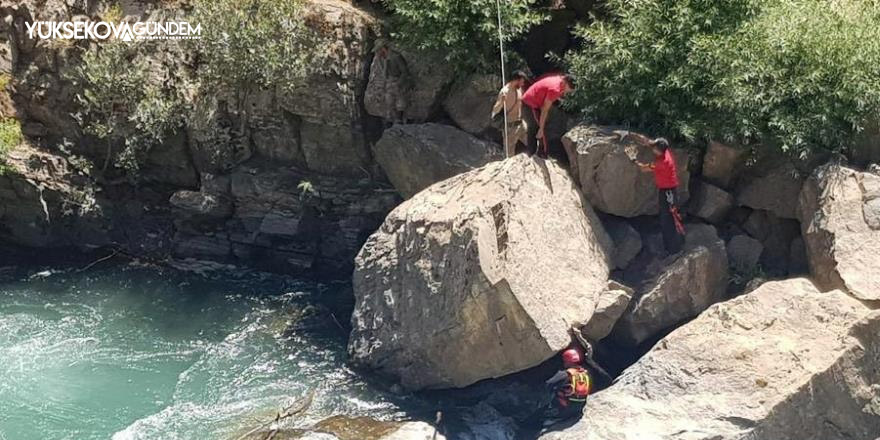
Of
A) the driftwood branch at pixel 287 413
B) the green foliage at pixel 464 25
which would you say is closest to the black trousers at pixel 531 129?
the green foliage at pixel 464 25

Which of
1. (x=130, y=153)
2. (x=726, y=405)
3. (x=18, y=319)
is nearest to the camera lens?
(x=726, y=405)

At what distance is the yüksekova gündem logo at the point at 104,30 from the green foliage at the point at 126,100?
28cm

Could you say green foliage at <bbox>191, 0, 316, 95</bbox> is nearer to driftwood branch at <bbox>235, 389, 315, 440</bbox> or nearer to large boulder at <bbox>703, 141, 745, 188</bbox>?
driftwood branch at <bbox>235, 389, 315, 440</bbox>

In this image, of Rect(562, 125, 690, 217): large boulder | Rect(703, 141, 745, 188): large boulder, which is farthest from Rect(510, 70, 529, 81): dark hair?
Rect(703, 141, 745, 188): large boulder

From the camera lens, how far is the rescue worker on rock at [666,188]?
12.9 metres

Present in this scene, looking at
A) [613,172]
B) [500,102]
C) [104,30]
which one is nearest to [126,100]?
[104,30]

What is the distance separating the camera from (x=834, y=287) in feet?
38.8

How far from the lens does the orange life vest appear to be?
39.3 feet

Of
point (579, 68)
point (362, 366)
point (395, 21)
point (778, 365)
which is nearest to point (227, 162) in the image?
point (395, 21)

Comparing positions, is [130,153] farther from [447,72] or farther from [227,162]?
[447,72]

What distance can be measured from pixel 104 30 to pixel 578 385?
38.3 ft

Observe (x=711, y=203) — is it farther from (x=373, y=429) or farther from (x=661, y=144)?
(x=373, y=429)

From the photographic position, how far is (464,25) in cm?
1498

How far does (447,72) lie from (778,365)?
25.7 ft
